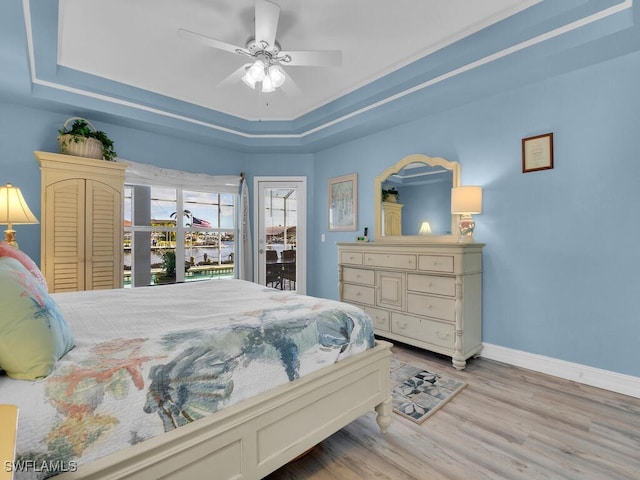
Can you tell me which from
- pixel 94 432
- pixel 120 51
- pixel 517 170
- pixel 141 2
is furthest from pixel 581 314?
pixel 120 51

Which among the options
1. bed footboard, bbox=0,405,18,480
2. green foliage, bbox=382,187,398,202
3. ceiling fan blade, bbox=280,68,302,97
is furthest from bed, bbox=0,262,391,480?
green foliage, bbox=382,187,398,202

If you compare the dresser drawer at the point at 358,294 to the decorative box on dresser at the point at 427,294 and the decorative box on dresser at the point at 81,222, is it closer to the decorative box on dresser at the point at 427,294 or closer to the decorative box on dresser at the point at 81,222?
the decorative box on dresser at the point at 427,294

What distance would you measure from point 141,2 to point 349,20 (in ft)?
4.88

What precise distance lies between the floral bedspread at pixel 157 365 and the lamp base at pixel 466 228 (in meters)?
1.66

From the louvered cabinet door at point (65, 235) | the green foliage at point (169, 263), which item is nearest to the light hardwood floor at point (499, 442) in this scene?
the louvered cabinet door at point (65, 235)

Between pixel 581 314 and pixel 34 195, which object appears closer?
pixel 581 314

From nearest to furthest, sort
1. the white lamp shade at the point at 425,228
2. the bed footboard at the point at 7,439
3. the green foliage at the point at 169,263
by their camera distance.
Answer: the bed footboard at the point at 7,439 < the white lamp shade at the point at 425,228 < the green foliage at the point at 169,263

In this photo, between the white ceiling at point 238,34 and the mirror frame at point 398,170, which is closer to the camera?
the white ceiling at point 238,34

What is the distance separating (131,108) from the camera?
133 inches

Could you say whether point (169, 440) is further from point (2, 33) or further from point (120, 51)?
point (120, 51)

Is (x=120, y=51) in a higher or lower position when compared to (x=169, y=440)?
higher

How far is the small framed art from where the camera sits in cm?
254

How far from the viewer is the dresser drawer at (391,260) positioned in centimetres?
295

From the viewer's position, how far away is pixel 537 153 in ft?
8.55
